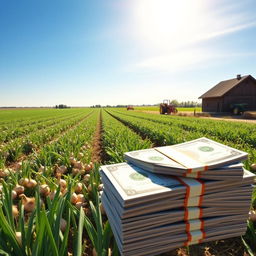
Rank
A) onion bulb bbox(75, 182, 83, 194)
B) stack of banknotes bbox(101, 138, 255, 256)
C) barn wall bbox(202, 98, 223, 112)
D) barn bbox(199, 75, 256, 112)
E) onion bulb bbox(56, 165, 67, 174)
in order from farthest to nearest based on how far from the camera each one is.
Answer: barn wall bbox(202, 98, 223, 112), barn bbox(199, 75, 256, 112), onion bulb bbox(56, 165, 67, 174), onion bulb bbox(75, 182, 83, 194), stack of banknotes bbox(101, 138, 255, 256)

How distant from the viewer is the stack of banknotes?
105cm

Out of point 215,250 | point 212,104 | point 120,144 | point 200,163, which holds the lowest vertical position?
point 215,250

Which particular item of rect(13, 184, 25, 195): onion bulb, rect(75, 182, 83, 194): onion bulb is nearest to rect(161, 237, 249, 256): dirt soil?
rect(75, 182, 83, 194): onion bulb

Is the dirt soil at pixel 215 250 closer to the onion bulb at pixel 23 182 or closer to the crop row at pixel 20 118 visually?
the onion bulb at pixel 23 182

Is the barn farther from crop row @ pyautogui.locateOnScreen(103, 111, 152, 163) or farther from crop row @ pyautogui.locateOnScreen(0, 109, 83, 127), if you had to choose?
crop row @ pyautogui.locateOnScreen(103, 111, 152, 163)

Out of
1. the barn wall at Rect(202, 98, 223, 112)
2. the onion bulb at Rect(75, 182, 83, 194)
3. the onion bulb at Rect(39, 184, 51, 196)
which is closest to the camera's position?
the onion bulb at Rect(39, 184, 51, 196)

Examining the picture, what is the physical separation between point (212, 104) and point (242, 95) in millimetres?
3795

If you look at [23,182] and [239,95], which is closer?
[23,182]

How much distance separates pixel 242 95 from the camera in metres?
24.0

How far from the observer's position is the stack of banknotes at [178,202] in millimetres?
1055

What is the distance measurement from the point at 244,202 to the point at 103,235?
1.00 metres

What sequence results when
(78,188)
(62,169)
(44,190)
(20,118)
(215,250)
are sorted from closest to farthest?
(215,250), (44,190), (78,188), (62,169), (20,118)

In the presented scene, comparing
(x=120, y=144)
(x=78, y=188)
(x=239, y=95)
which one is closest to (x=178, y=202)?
(x=78, y=188)

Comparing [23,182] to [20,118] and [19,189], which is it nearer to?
[19,189]
